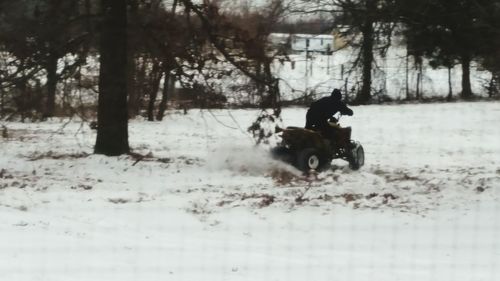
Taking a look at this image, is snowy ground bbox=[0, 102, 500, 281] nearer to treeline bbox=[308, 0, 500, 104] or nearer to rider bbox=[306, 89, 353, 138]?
rider bbox=[306, 89, 353, 138]

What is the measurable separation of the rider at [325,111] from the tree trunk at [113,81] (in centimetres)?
396

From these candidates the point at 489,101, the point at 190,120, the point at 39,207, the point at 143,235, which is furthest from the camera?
the point at 489,101

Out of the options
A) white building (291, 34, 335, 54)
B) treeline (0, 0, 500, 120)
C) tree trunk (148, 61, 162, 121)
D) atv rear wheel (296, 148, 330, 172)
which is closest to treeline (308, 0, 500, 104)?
treeline (0, 0, 500, 120)

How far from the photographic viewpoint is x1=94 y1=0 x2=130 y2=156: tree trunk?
46.1 ft

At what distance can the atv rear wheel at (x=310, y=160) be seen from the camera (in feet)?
41.2

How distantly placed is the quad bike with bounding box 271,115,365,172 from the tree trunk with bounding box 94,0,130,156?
3456mm

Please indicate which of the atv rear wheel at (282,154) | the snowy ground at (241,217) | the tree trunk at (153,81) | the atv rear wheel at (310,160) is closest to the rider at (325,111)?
the atv rear wheel at (310,160)

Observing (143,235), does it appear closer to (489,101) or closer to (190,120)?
(190,120)

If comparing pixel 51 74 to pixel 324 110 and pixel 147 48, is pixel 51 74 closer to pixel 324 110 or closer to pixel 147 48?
pixel 147 48

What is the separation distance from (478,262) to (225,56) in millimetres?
8346

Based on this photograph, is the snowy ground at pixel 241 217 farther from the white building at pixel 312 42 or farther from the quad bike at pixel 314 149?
the white building at pixel 312 42

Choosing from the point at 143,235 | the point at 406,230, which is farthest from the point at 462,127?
the point at 143,235

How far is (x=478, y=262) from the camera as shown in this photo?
6.65 metres

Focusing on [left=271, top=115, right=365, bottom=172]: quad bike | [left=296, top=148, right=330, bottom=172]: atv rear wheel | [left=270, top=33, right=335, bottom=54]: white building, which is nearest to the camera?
[left=296, top=148, right=330, bottom=172]: atv rear wheel
